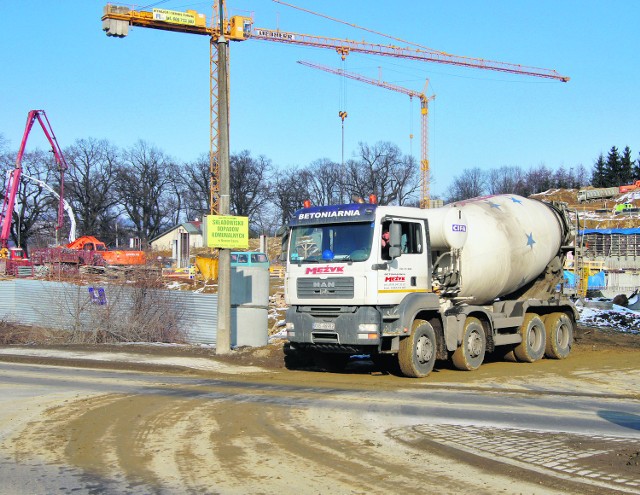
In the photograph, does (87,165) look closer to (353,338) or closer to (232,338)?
(232,338)

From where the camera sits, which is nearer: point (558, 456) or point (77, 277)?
point (558, 456)

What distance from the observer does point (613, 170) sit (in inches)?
4911

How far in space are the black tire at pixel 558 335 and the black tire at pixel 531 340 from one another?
231 millimetres

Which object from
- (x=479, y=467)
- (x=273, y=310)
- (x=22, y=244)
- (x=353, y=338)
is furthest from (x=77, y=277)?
(x=22, y=244)

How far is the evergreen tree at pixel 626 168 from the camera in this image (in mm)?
123250

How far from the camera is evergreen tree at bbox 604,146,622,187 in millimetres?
123938

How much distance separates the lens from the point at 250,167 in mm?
103375

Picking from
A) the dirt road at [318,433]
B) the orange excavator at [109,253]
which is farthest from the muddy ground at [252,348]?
the orange excavator at [109,253]

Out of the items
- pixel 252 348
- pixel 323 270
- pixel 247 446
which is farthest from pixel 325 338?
pixel 247 446

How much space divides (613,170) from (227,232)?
121348 millimetres

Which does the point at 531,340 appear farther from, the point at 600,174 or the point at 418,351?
the point at 600,174

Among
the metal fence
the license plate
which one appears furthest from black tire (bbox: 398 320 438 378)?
the metal fence

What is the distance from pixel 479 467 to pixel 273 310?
22588 millimetres

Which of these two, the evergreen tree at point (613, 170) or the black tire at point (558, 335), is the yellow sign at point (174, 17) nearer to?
the black tire at point (558, 335)
